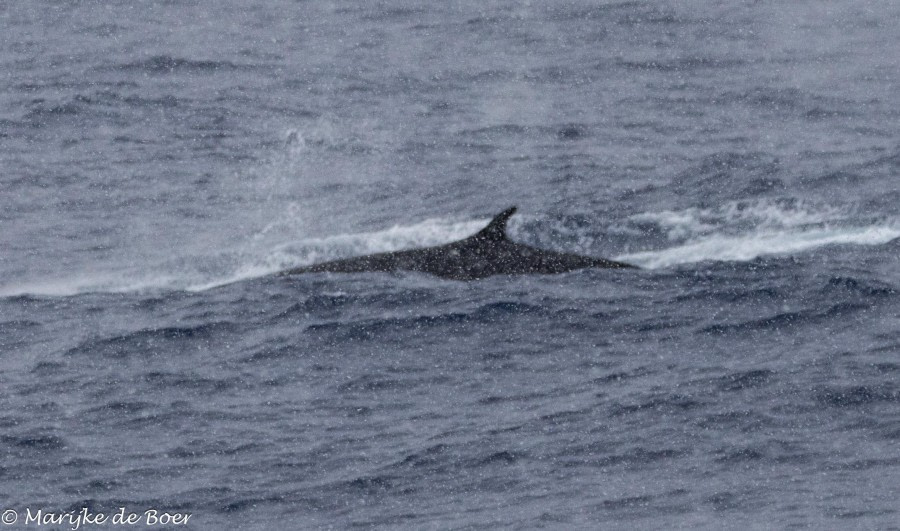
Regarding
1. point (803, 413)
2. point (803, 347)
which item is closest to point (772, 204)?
point (803, 347)

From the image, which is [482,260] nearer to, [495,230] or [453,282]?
[495,230]

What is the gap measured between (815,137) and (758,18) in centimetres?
1132

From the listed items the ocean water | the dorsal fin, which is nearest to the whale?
the dorsal fin

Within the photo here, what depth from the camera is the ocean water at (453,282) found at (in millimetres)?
24125

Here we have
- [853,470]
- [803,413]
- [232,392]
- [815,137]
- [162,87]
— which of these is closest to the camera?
[853,470]

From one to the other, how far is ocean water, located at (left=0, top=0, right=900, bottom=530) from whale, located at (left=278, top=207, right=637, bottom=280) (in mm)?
552

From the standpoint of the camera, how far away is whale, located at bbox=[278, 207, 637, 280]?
105 ft

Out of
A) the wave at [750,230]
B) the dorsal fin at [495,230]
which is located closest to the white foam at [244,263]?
the dorsal fin at [495,230]

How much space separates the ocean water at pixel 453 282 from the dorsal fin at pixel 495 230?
3.91 ft

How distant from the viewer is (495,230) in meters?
32.5

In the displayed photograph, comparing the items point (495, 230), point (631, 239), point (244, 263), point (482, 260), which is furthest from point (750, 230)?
point (244, 263)

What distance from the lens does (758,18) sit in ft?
170

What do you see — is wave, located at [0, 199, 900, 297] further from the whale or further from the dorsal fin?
the dorsal fin

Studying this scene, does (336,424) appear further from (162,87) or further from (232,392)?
(162,87)
